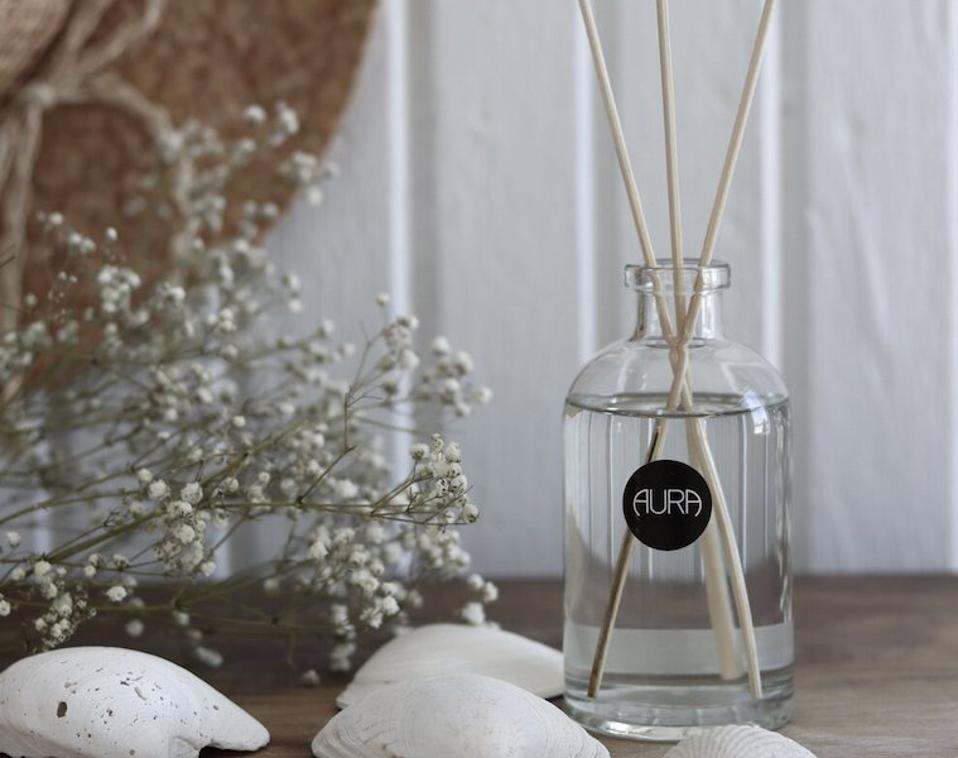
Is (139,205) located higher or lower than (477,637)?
higher

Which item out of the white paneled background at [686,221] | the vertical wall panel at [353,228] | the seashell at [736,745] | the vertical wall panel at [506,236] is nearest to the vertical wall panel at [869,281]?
the white paneled background at [686,221]

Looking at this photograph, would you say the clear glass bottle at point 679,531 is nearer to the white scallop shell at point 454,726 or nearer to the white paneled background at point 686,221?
the white scallop shell at point 454,726

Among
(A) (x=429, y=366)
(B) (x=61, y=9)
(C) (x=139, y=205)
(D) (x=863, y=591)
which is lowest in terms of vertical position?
(D) (x=863, y=591)

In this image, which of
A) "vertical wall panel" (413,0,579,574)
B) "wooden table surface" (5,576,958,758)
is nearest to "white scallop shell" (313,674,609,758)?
"wooden table surface" (5,576,958,758)

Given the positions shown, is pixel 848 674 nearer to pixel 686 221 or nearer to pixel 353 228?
pixel 686 221

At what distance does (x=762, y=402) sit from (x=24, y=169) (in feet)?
1.73

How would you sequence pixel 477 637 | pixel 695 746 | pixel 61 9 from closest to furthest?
1. pixel 695 746
2. pixel 477 637
3. pixel 61 9

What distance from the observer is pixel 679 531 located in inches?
26.0

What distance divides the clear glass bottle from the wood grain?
3cm

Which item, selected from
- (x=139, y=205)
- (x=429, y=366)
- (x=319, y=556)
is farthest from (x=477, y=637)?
(x=139, y=205)

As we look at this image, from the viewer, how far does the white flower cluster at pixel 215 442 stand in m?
0.69

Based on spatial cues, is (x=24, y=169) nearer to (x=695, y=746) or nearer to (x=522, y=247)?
(x=522, y=247)

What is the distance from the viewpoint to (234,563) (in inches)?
40.1

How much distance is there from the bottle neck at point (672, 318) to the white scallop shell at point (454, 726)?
0.61ft
